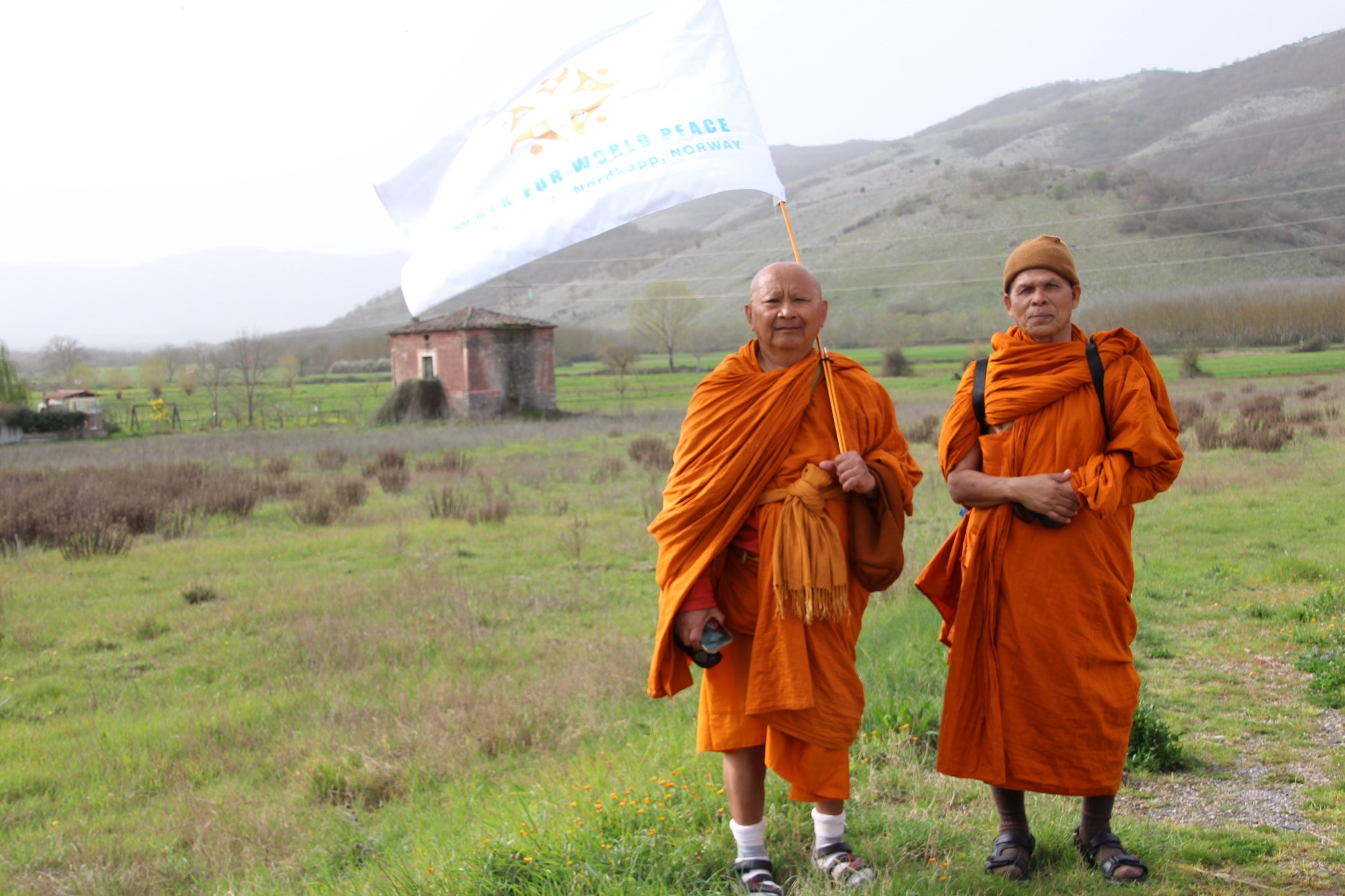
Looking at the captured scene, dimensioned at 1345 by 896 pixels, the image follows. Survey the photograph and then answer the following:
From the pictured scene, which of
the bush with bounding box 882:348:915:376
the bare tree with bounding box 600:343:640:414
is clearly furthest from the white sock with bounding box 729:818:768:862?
the bush with bounding box 882:348:915:376

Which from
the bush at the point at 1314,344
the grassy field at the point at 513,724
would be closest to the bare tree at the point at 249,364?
the grassy field at the point at 513,724

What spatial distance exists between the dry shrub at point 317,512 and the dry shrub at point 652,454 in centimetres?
626

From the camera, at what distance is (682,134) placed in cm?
357

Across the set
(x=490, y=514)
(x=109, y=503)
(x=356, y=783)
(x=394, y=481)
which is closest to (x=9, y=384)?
(x=394, y=481)

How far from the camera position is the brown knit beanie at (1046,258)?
302 centimetres

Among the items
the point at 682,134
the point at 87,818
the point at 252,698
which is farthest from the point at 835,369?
the point at 252,698

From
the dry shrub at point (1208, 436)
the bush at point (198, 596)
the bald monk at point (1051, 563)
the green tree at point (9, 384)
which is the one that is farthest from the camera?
the green tree at point (9, 384)

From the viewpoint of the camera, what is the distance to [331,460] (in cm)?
2061

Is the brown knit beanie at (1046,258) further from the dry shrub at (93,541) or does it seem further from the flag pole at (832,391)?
the dry shrub at (93,541)

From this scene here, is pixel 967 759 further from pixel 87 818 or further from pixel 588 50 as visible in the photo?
pixel 87 818

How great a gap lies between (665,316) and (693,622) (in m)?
91.6

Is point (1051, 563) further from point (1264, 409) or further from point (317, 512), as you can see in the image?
point (1264, 409)

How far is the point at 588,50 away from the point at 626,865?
3.09 meters

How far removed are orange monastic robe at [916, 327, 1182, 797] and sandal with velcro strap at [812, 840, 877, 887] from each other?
1.32 feet
